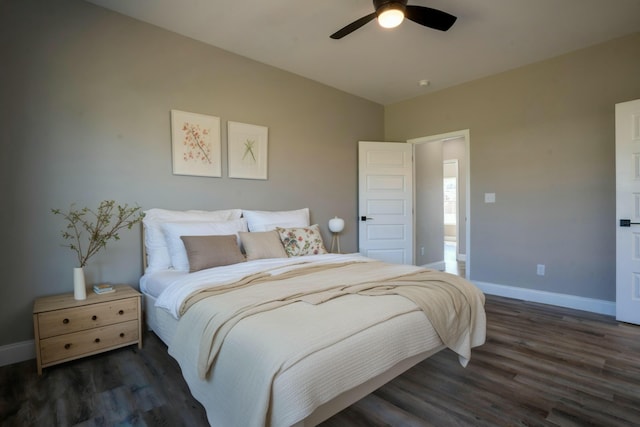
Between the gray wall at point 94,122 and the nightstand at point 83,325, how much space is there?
386mm

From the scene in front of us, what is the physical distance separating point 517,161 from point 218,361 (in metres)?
3.95

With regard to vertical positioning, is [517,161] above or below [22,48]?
below

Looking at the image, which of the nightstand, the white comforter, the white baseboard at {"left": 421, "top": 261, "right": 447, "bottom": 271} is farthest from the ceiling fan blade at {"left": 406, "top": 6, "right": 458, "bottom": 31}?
the white baseboard at {"left": 421, "top": 261, "right": 447, "bottom": 271}

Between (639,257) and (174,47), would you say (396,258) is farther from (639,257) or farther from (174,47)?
(174,47)

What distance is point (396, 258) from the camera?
15.5 feet

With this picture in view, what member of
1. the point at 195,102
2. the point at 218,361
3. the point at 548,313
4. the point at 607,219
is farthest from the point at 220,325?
the point at 607,219

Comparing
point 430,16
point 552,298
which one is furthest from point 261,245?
point 552,298

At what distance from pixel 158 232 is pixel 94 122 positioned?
1019 millimetres

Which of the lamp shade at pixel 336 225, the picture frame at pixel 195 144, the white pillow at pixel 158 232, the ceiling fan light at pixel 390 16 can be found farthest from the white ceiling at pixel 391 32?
the lamp shade at pixel 336 225

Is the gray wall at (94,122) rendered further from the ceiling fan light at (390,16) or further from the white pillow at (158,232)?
the ceiling fan light at (390,16)

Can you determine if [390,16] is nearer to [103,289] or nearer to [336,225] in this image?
[336,225]

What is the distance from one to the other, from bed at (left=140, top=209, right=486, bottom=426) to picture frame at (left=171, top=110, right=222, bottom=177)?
55 cm

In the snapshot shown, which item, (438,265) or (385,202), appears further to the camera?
(438,265)

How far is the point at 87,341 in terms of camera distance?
226 centimetres
